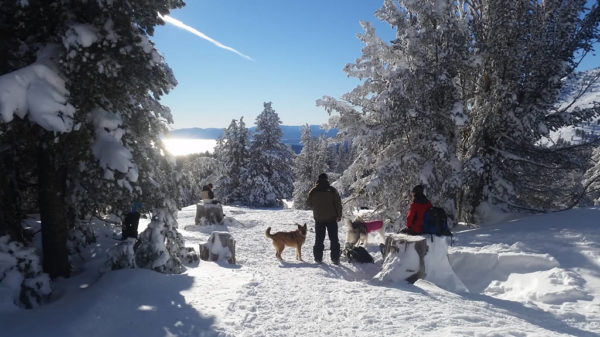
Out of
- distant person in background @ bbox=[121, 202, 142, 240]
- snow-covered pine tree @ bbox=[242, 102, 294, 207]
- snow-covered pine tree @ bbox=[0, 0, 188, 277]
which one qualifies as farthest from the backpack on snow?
snow-covered pine tree @ bbox=[242, 102, 294, 207]

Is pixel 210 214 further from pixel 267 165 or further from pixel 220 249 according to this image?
pixel 267 165

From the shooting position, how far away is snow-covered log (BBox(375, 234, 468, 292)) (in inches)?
241

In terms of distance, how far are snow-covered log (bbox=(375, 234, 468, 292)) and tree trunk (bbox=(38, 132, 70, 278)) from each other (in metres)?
5.04

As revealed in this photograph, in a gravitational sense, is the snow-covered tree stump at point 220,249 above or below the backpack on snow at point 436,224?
below

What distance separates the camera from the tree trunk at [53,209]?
4871 millimetres

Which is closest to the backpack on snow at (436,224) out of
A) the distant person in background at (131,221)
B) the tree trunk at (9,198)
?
the distant person in background at (131,221)

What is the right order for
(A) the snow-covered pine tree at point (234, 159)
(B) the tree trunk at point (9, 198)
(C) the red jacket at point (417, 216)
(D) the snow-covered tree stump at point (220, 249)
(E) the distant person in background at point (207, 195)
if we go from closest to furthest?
(B) the tree trunk at point (9, 198) → (C) the red jacket at point (417, 216) → (D) the snow-covered tree stump at point (220, 249) → (E) the distant person in background at point (207, 195) → (A) the snow-covered pine tree at point (234, 159)

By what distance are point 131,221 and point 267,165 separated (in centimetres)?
2853

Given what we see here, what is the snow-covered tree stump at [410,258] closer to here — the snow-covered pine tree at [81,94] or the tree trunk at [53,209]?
the snow-covered pine tree at [81,94]

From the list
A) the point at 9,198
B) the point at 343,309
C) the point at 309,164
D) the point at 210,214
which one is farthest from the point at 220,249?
the point at 309,164

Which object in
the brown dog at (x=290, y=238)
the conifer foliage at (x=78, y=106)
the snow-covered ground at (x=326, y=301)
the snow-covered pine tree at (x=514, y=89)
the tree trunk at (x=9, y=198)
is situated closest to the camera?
the snow-covered ground at (x=326, y=301)

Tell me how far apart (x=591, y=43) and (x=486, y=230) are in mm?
7352

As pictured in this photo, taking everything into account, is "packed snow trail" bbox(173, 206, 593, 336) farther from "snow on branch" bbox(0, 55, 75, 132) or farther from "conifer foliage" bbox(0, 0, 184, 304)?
"snow on branch" bbox(0, 55, 75, 132)

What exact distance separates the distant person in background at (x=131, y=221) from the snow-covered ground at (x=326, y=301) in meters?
0.60
